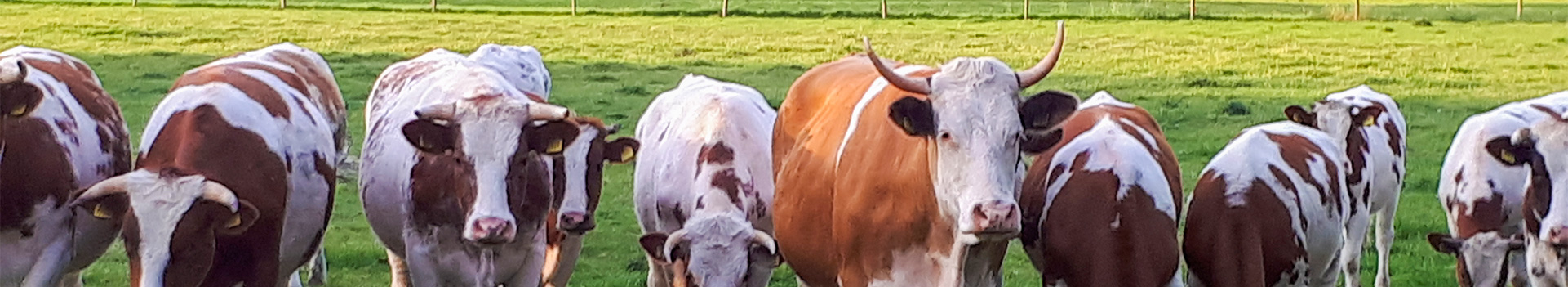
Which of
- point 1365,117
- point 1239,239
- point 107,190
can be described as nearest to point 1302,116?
point 1365,117

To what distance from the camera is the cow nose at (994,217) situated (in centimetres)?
531

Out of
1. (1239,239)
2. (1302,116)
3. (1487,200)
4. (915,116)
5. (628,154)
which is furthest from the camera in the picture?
(1302,116)

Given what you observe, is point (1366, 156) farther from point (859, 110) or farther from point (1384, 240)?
point (859, 110)

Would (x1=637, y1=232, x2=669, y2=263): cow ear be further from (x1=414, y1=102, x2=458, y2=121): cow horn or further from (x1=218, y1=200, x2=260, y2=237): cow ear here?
(x1=218, y1=200, x2=260, y2=237): cow ear

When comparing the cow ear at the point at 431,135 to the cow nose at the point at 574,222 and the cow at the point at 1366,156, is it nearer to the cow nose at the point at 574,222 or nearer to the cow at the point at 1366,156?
the cow nose at the point at 574,222

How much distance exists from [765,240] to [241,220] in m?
1.87

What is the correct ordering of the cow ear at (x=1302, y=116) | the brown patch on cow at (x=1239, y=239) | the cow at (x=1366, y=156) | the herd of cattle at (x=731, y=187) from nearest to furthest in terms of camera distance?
the herd of cattle at (x=731, y=187), the brown patch on cow at (x=1239, y=239), the cow at (x=1366, y=156), the cow ear at (x=1302, y=116)

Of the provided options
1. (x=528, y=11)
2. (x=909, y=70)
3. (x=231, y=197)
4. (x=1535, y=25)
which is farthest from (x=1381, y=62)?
(x=231, y=197)

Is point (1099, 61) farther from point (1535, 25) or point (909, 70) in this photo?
point (909, 70)

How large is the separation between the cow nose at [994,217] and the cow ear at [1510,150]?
3.28m

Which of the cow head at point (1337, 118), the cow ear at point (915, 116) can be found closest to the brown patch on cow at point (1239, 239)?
the cow ear at point (915, 116)

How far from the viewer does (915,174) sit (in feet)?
19.4

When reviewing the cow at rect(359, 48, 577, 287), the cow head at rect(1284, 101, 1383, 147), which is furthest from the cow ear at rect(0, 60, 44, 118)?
the cow head at rect(1284, 101, 1383, 147)

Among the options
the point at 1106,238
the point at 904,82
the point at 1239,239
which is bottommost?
the point at 1239,239
